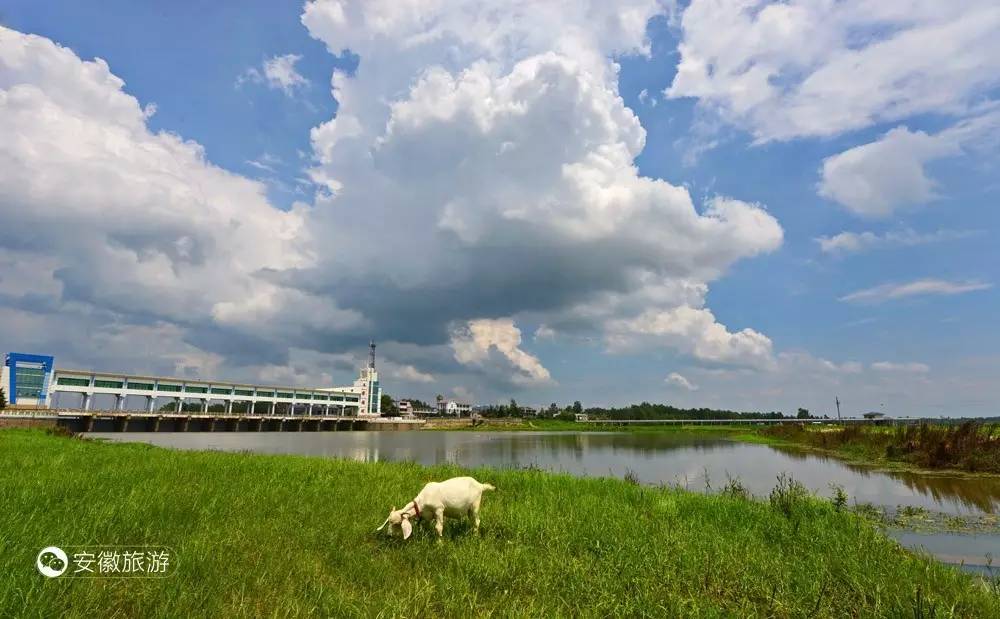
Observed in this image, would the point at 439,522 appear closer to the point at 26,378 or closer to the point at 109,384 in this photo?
the point at 26,378

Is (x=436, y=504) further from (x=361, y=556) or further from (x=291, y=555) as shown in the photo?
(x=291, y=555)

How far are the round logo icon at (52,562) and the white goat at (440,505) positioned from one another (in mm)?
3745

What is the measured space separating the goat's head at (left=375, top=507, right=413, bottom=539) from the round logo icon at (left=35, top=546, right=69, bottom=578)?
3.75m

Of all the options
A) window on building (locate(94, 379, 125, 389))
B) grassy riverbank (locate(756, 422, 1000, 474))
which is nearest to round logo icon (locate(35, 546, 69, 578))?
grassy riverbank (locate(756, 422, 1000, 474))

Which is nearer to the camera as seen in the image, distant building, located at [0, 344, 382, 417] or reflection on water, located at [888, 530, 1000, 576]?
reflection on water, located at [888, 530, 1000, 576]

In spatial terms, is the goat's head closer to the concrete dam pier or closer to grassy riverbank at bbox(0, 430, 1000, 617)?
grassy riverbank at bbox(0, 430, 1000, 617)

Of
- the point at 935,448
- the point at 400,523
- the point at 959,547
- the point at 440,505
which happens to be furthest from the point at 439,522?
the point at 935,448

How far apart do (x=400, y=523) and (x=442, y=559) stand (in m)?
1.04

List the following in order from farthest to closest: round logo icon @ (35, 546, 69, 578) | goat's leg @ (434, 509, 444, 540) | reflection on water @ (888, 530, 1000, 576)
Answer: reflection on water @ (888, 530, 1000, 576), goat's leg @ (434, 509, 444, 540), round logo icon @ (35, 546, 69, 578)

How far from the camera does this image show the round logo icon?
4992 millimetres

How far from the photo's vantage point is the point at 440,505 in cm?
777

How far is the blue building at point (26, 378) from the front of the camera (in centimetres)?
8675

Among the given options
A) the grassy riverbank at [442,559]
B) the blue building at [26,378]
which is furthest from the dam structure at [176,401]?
the grassy riverbank at [442,559]

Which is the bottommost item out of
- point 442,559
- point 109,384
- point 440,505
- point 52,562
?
point 442,559
